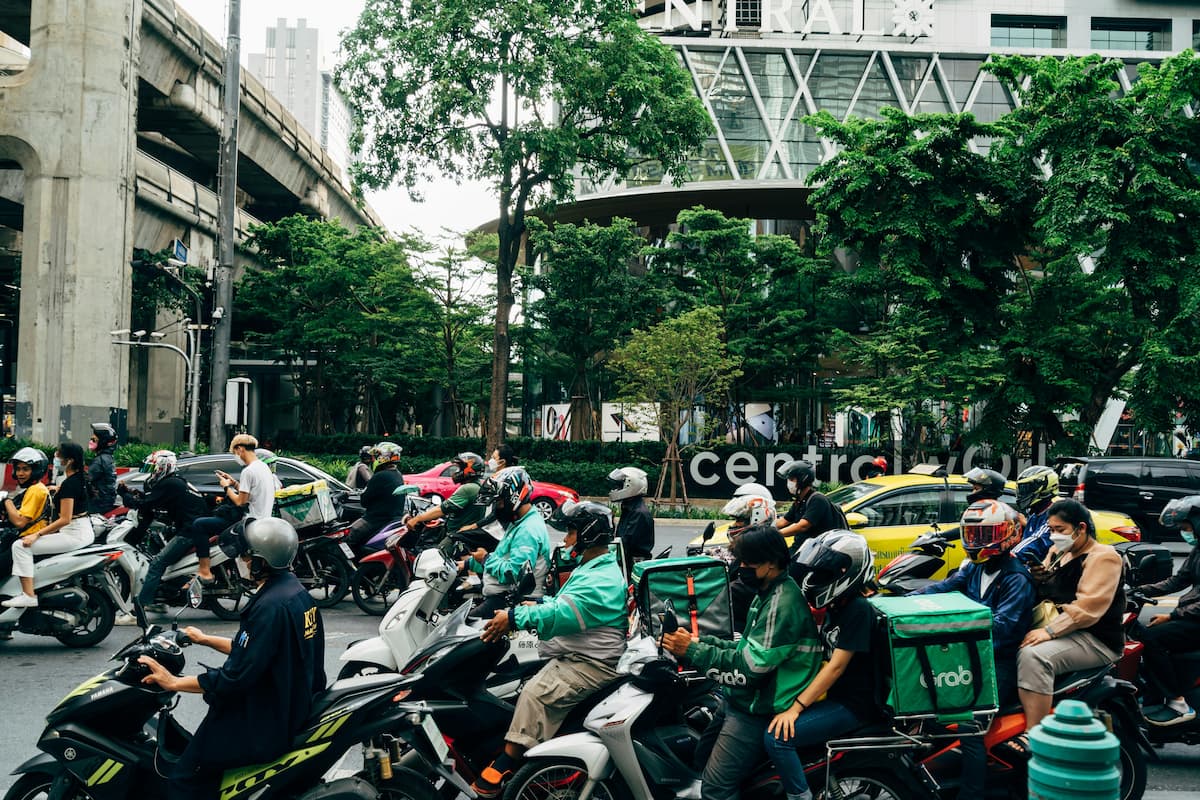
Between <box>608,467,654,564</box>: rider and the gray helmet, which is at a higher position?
the gray helmet

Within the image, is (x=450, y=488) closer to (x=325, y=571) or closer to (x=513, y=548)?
(x=325, y=571)

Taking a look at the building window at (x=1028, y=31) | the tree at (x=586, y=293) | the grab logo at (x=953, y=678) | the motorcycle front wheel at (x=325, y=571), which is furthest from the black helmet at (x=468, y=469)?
the building window at (x=1028, y=31)

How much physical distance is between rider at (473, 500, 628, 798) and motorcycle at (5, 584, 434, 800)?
1.99 ft

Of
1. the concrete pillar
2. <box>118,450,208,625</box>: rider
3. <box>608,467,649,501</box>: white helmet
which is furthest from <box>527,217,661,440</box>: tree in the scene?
<box>608,467,649,501</box>: white helmet

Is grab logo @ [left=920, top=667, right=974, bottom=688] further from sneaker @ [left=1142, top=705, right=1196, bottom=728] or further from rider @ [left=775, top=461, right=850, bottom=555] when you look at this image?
rider @ [left=775, top=461, right=850, bottom=555]

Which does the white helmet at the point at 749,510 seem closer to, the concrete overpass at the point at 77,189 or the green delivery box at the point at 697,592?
the green delivery box at the point at 697,592

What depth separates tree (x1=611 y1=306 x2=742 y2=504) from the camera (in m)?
26.4

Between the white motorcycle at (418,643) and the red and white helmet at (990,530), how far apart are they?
241 centimetres

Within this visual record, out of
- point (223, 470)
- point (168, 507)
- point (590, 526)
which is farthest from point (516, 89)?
point (590, 526)

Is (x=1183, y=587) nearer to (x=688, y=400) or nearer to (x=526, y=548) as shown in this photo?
(x=526, y=548)

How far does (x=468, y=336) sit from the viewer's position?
34500mm

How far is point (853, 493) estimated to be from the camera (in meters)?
12.8

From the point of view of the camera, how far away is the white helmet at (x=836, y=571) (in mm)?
4371

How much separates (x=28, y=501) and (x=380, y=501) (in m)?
3.33
